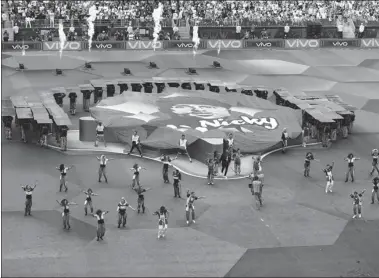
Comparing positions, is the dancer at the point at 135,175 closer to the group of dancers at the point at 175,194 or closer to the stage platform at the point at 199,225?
the group of dancers at the point at 175,194

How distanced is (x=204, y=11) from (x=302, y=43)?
1019 cm

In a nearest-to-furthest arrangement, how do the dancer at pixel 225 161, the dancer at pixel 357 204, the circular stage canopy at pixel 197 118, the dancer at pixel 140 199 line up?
the dancer at pixel 357 204 → the dancer at pixel 140 199 → the dancer at pixel 225 161 → the circular stage canopy at pixel 197 118

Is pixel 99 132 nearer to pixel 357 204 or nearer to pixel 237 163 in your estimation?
pixel 237 163

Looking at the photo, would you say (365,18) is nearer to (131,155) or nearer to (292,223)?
(131,155)

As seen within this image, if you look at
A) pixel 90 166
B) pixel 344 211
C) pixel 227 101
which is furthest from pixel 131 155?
pixel 344 211

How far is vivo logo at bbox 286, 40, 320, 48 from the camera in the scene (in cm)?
7438

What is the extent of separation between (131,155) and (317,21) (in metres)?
38.7

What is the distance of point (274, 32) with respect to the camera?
76.3 m

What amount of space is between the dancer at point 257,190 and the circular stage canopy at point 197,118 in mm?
6682

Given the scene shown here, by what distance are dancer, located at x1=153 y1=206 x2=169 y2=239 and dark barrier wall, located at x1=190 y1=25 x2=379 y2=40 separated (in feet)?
144

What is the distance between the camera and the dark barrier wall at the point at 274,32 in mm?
74875

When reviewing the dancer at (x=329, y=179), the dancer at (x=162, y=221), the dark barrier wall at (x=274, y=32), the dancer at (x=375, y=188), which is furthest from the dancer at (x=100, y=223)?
the dark barrier wall at (x=274, y=32)

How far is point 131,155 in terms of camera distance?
1738 inches

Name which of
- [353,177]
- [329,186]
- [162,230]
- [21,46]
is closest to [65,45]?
[21,46]
